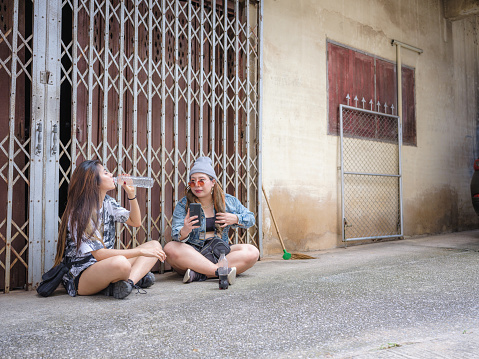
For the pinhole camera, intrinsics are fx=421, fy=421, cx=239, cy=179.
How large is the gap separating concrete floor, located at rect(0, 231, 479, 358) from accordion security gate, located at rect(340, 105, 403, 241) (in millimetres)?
2216

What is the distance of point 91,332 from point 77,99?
2367 mm

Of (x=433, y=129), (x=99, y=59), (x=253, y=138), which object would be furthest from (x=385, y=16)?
(x=99, y=59)

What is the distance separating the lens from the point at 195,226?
324 cm

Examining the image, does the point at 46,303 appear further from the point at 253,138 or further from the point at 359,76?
the point at 359,76

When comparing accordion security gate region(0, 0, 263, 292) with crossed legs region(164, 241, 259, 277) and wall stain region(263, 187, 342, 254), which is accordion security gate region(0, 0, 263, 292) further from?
crossed legs region(164, 241, 259, 277)

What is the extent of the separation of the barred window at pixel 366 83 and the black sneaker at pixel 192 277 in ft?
10.2

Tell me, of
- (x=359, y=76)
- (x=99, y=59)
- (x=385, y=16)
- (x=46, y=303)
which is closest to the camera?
(x=46, y=303)

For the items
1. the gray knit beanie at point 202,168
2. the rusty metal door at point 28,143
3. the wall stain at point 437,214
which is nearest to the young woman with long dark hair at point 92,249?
the rusty metal door at point 28,143

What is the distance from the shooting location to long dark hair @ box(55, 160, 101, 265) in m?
2.80

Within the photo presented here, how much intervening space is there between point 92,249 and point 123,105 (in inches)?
66.9

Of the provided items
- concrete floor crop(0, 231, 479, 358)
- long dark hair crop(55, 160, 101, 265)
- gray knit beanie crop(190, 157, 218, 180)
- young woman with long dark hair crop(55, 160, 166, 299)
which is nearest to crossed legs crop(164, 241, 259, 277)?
concrete floor crop(0, 231, 479, 358)

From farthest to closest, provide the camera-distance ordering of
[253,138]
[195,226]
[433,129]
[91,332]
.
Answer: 1. [433,129]
2. [253,138]
3. [195,226]
4. [91,332]

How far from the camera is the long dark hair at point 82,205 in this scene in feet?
9.18

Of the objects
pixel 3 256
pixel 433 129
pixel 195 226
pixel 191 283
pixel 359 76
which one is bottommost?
pixel 191 283
